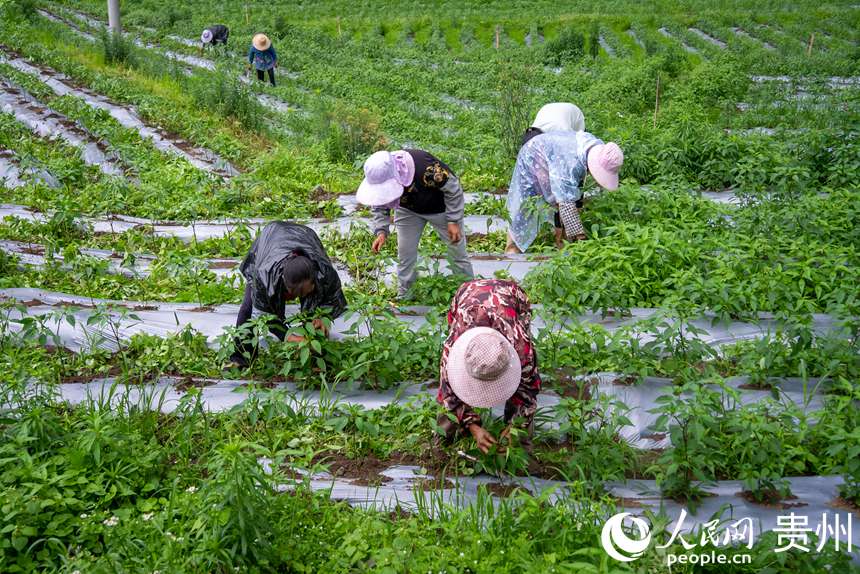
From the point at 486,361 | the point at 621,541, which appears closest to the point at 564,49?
the point at 486,361

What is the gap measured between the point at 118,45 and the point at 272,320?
36.3 ft

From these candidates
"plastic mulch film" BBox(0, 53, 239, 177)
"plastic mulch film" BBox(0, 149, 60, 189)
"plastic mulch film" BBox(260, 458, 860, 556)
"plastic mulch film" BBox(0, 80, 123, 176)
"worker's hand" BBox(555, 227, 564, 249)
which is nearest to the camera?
"plastic mulch film" BBox(260, 458, 860, 556)

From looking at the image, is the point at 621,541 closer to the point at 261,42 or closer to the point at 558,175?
the point at 558,175

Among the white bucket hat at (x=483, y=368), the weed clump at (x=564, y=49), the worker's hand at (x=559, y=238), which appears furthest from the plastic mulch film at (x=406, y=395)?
the weed clump at (x=564, y=49)

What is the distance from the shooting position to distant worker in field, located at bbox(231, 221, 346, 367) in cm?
399

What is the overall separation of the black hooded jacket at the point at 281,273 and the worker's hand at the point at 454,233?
97 centimetres

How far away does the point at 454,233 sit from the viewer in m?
5.09

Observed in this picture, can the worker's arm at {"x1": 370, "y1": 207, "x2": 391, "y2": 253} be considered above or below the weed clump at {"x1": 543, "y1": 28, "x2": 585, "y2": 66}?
below

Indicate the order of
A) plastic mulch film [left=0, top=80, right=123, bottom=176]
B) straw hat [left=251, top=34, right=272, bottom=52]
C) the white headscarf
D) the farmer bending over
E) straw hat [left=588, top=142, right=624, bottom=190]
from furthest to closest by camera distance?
straw hat [left=251, top=34, right=272, bottom=52], plastic mulch film [left=0, top=80, right=123, bottom=176], the white headscarf, the farmer bending over, straw hat [left=588, top=142, right=624, bottom=190]

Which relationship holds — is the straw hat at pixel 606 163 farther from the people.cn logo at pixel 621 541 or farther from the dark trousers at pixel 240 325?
the people.cn logo at pixel 621 541

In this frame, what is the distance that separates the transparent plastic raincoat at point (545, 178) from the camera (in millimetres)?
5586

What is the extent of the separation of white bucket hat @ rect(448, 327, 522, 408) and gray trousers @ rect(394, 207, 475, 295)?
1907mm

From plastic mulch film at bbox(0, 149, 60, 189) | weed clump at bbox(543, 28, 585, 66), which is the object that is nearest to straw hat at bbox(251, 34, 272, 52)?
plastic mulch film at bbox(0, 149, 60, 189)

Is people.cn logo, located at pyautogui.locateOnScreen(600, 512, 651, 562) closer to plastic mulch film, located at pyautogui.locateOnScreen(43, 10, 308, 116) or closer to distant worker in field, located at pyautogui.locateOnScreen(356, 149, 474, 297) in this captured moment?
distant worker in field, located at pyautogui.locateOnScreen(356, 149, 474, 297)
